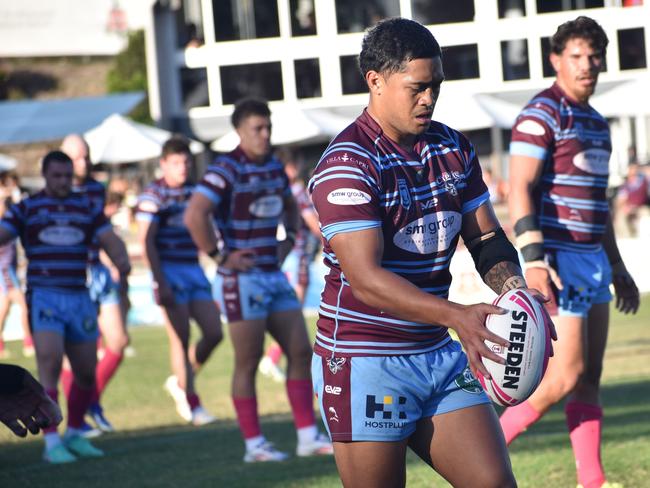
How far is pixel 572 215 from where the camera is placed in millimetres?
5926

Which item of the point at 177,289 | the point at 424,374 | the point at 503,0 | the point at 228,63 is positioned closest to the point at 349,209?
the point at 424,374

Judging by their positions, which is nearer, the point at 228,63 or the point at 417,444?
the point at 417,444

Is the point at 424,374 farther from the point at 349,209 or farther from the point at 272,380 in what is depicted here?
the point at 272,380

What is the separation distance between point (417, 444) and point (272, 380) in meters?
8.40

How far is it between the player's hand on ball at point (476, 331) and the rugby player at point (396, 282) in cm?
12

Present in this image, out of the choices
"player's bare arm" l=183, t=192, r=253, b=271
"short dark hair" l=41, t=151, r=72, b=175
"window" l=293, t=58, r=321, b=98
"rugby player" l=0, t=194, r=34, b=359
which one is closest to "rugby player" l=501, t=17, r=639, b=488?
"player's bare arm" l=183, t=192, r=253, b=271

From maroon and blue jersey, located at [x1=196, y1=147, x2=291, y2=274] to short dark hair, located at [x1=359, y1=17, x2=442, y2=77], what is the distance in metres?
3.91

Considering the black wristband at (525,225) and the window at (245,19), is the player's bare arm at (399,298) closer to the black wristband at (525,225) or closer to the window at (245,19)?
the black wristband at (525,225)

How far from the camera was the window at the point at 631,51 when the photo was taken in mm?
32219

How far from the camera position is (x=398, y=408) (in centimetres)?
404

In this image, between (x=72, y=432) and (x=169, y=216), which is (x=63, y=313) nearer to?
(x=72, y=432)

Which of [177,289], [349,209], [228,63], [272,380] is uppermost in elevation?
[228,63]

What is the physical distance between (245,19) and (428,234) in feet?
99.2

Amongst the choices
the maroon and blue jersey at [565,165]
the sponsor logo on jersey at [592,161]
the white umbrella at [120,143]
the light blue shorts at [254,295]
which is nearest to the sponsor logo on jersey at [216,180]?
the light blue shorts at [254,295]
